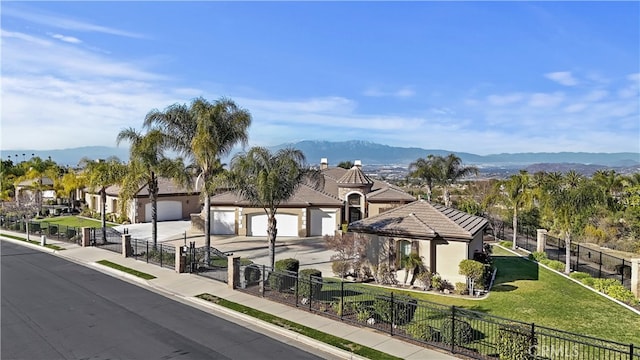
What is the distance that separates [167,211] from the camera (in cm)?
4869

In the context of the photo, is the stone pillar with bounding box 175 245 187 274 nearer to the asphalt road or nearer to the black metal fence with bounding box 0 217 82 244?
the asphalt road

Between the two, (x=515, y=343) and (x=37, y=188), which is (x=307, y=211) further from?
(x=37, y=188)

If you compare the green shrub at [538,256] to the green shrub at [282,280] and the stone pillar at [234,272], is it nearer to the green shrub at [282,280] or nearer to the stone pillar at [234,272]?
the green shrub at [282,280]

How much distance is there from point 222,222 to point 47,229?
47.4 ft

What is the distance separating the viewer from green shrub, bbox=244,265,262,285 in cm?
2053

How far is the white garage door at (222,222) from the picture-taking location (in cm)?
3953

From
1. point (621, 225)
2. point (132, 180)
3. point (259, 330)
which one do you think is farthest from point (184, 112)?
point (621, 225)

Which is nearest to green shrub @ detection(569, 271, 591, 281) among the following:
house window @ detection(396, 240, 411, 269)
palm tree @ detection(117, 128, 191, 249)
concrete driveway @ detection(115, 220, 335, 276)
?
house window @ detection(396, 240, 411, 269)

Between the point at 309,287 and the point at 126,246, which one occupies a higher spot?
the point at 309,287

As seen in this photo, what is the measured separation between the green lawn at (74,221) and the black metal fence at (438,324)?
32004 mm

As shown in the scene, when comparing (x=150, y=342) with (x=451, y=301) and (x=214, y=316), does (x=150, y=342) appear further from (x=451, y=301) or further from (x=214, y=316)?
(x=451, y=301)

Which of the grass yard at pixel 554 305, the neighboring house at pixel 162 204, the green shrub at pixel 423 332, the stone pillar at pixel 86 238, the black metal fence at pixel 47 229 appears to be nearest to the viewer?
the green shrub at pixel 423 332

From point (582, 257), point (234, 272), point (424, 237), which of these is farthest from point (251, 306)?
point (582, 257)

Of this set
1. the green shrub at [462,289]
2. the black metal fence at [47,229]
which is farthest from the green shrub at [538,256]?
the black metal fence at [47,229]
